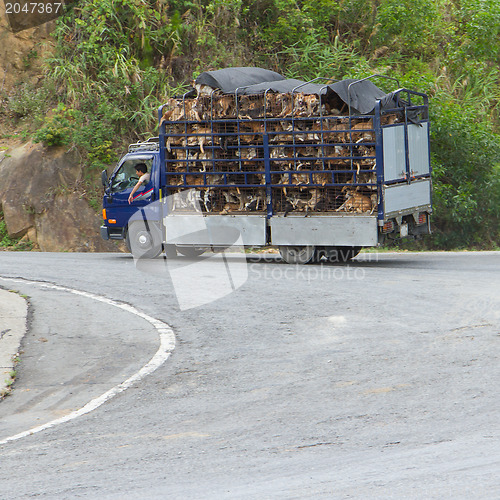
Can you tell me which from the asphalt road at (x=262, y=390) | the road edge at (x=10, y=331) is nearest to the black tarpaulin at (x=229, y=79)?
the asphalt road at (x=262, y=390)

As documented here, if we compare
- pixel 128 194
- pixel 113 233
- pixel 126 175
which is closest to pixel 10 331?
pixel 128 194

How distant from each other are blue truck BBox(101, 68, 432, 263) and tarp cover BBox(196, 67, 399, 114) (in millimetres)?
26

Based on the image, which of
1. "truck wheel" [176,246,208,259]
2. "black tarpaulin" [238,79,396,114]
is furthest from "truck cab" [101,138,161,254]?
"black tarpaulin" [238,79,396,114]

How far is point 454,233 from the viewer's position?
66.1 ft

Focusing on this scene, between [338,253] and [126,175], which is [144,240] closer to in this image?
[126,175]

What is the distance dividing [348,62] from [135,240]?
1006cm

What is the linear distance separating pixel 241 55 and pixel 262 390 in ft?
61.7

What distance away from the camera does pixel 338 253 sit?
1529 cm

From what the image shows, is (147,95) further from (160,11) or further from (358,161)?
(358,161)

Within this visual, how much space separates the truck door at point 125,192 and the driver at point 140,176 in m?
0.06

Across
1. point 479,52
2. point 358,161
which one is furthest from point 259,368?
point 479,52

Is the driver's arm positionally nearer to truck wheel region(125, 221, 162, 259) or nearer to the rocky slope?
truck wheel region(125, 221, 162, 259)

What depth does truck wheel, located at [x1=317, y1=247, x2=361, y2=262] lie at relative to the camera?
586 inches

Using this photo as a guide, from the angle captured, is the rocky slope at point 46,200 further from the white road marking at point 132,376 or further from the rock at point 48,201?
the white road marking at point 132,376
